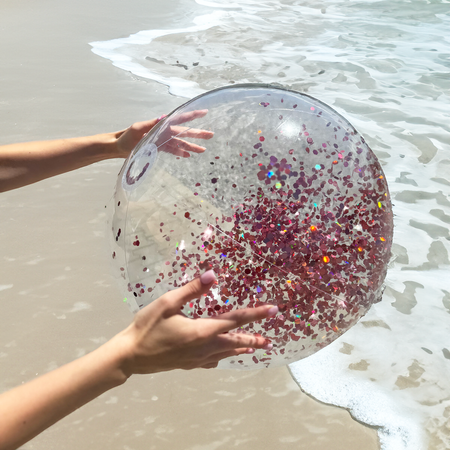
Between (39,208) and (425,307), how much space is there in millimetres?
2571

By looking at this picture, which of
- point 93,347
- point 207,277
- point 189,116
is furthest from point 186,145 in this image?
point 93,347

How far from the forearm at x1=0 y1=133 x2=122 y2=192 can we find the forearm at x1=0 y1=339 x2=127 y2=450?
45.9 inches

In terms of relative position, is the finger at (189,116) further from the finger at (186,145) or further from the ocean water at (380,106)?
the ocean water at (380,106)

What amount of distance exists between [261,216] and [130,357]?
562 millimetres

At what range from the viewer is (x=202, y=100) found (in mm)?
1818

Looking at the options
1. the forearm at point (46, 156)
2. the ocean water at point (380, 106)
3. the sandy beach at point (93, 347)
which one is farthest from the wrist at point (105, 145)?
the ocean water at point (380, 106)

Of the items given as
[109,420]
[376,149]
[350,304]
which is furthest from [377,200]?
[376,149]

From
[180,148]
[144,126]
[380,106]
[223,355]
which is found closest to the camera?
[223,355]

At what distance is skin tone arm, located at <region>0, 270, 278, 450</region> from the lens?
53.3 inches

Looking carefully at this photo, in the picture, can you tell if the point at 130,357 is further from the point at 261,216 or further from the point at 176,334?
the point at 261,216

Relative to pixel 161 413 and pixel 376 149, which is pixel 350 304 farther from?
pixel 376 149

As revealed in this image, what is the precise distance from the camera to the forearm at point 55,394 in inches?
52.9

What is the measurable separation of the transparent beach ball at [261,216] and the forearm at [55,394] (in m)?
0.30

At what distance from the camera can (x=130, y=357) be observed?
4.58 feet
